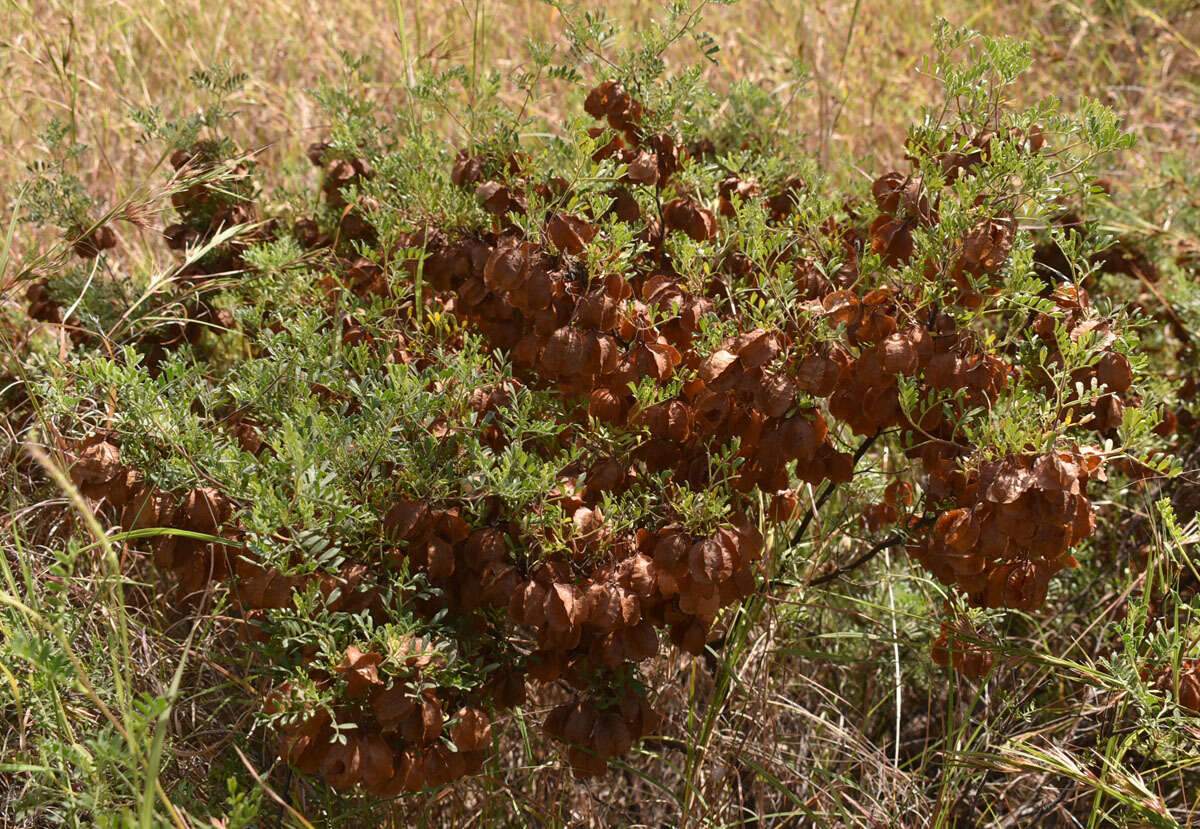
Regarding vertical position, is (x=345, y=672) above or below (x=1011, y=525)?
below

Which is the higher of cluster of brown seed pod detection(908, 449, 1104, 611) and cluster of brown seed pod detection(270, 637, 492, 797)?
cluster of brown seed pod detection(908, 449, 1104, 611)

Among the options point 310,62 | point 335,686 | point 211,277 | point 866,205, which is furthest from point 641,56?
point 310,62

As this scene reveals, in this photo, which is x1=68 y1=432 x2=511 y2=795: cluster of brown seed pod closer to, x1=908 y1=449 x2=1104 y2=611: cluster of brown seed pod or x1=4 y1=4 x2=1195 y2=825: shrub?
x1=4 y1=4 x2=1195 y2=825: shrub

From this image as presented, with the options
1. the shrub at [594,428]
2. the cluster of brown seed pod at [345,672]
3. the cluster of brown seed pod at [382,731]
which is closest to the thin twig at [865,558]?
the shrub at [594,428]

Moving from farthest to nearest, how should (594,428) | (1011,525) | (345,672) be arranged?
(594,428)
(1011,525)
(345,672)

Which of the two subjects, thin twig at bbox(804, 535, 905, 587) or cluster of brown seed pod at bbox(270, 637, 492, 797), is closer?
cluster of brown seed pod at bbox(270, 637, 492, 797)

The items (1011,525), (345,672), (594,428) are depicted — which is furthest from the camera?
(594,428)

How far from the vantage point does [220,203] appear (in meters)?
2.40

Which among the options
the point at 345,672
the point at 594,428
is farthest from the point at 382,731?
the point at 594,428

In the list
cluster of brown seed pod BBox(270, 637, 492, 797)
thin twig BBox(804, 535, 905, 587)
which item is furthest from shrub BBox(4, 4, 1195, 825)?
thin twig BBox(804, 535, 905, 587)

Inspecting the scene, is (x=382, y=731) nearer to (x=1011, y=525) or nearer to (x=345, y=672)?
(x=345, y=672)

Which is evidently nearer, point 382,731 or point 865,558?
point 382,731

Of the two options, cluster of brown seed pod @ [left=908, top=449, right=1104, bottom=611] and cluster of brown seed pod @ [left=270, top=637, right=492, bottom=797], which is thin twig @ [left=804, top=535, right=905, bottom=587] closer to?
cluster of brown seed pod @ [left=908, top=449, right=1104, bottom=611]

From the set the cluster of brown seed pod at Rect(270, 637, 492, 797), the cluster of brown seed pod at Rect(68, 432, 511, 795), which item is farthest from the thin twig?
the cluster of brown seed pod at Rect(270, 637, 492, 797)
